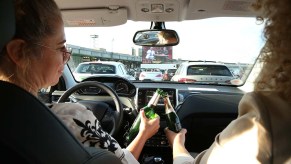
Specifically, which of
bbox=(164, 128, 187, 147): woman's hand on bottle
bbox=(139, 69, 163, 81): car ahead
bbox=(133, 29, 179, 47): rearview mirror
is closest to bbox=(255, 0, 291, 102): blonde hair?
bbox=(164, 128, 187, 147): woman's hand on bottle

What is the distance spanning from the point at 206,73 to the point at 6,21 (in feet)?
19.0

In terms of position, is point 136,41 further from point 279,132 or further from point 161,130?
point 279,132

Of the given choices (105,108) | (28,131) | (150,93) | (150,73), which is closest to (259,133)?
(28,131)

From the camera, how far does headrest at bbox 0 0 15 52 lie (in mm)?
1378

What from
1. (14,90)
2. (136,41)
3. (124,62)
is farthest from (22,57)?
(124,62)

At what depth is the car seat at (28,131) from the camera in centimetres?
127

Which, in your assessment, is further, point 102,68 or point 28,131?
point 102,68

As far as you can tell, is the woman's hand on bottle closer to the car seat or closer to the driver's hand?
the driver's hand

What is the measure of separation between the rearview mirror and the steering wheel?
44.9 inches

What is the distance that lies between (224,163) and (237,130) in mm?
117

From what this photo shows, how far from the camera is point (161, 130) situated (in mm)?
3816

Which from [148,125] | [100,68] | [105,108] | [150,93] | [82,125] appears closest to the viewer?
[82,125]

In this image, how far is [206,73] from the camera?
6.94 meters

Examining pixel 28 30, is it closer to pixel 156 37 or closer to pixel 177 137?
pixel 177 137
